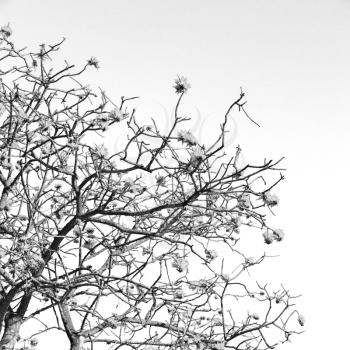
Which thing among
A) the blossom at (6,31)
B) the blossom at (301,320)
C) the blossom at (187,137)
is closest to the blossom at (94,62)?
the blossom at (6,31)

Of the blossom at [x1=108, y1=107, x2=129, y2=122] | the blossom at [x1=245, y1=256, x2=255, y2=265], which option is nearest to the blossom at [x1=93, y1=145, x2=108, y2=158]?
the blossom at [x1=108, y1=107, x2=129, y2=122]

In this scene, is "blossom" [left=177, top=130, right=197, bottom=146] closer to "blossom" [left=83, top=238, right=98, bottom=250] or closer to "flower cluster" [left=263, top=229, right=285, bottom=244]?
"flower cluster" [left=263, top=229, right=285, bottom=244]

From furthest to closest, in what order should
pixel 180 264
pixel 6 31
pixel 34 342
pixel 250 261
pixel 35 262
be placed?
pixel 34 342 < pixel 6 31 < pixel 250 261 < pixel 180 264 < pixel 35 262

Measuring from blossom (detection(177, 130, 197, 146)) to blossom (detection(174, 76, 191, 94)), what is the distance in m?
0.32

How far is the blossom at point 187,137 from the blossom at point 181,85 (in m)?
0.32

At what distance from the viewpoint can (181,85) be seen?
147 inches

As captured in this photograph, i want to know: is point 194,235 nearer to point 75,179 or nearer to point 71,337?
point 75,179

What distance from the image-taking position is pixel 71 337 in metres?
5.78

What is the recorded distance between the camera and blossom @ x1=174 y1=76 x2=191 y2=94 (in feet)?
12.2

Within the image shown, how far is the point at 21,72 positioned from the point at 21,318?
2.95m

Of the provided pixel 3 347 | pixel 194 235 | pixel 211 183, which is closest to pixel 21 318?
pixel 3 347

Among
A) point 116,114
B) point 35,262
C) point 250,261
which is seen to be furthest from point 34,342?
point 116,114

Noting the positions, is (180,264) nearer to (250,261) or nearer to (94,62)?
(250,261)

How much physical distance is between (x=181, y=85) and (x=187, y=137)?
1.35 ft
